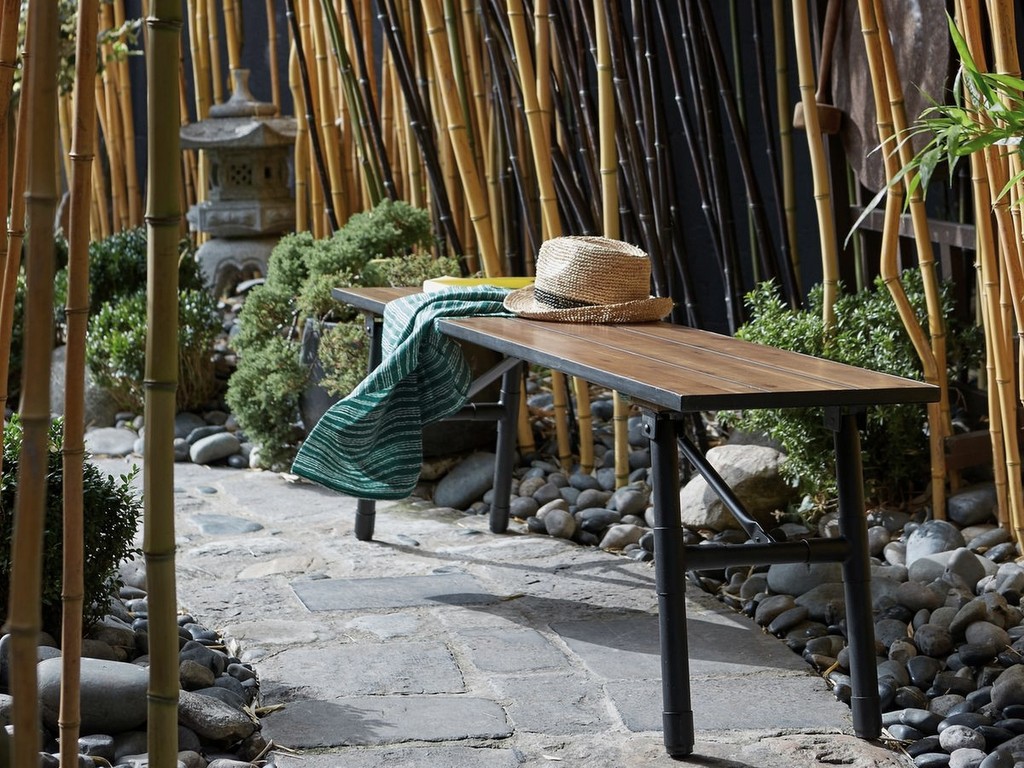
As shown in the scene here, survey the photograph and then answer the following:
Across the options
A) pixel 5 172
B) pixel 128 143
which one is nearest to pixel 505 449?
pixel 5 172

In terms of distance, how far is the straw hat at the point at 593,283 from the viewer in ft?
7.75

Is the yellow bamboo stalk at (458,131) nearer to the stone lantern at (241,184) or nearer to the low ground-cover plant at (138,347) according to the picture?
the low ground-cover plant at (138,347)

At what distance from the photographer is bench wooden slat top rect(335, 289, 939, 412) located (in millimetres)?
1601

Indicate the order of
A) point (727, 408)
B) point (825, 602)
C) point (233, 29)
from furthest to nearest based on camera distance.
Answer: point (233, 29)
point (825, 602)
point (727, 408)

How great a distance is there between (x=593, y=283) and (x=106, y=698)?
1.11 m

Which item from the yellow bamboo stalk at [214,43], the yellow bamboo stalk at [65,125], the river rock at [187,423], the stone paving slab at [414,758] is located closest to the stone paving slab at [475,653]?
the stone paving slab at [414,758]

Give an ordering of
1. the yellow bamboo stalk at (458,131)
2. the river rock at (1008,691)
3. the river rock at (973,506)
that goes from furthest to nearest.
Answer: the yellow bamboo stalk at (458,131) < the river rock at (973,506) < the river rock at (1008,691)

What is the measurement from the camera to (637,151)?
124 inches

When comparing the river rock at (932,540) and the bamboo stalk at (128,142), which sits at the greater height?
the bamboo stalk at (128,142)

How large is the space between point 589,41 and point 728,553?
1.78m

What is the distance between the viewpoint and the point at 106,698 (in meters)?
1.76

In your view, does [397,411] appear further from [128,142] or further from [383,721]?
[128,142]

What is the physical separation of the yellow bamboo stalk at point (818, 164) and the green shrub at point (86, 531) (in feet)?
4.89

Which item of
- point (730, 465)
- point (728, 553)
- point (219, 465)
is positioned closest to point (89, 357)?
point (219, 465)
